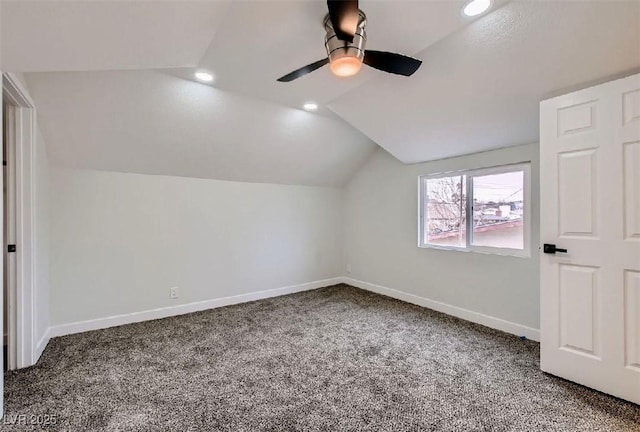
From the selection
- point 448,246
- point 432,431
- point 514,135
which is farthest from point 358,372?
point 514,135

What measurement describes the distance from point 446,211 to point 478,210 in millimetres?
417

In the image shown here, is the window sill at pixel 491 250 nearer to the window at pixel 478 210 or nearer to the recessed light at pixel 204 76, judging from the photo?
the window at pixel 478 210

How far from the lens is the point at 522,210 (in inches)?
120

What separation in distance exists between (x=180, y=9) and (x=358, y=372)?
2.62 meters

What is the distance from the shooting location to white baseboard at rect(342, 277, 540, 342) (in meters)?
2.96

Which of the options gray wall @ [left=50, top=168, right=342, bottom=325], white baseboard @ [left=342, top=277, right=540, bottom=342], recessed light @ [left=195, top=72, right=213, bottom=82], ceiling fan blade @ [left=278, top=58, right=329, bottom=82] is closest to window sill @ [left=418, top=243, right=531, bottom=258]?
white baseboard @ [left=342, top=277, right=540, bottom=342]

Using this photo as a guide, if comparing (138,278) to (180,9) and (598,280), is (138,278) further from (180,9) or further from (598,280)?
(598,280)

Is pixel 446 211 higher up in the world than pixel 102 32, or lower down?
lower down

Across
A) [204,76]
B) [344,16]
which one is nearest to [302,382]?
[344,16]

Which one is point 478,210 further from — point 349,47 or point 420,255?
point 349,47

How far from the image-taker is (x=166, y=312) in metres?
3.57

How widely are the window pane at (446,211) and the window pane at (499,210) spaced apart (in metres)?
0.18

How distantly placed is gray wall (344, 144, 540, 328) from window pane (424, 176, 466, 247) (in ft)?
0.50

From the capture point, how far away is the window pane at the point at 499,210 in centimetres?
309
